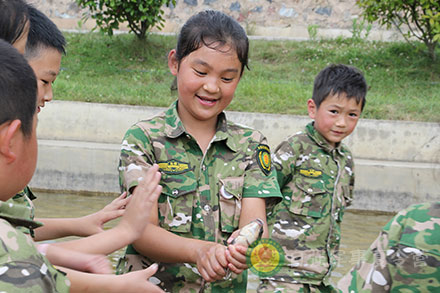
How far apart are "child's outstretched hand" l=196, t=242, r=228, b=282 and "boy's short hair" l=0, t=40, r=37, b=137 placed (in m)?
1.05

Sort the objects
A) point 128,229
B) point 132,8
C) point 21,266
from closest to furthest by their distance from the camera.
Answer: point 21,266
point 128,229
point 132,8

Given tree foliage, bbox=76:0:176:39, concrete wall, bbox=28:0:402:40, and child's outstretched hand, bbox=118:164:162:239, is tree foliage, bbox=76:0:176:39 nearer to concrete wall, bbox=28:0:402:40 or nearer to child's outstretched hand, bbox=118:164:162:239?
concrete wall, bbox=28:0:402:40

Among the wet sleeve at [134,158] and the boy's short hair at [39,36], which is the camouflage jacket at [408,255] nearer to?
the wet sleeve at [134,158]

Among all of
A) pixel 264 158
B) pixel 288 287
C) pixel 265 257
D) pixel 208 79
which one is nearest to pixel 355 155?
pixel 288 287

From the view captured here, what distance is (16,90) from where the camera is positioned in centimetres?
156

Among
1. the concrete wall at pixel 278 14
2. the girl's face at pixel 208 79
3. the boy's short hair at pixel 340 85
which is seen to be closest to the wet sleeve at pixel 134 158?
the girl's face at pixel 208 79

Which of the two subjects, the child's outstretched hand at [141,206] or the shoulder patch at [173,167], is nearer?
the child's outstretched hand at [141,206]

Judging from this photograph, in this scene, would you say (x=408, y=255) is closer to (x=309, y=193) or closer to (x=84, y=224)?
(x=84, y=224)

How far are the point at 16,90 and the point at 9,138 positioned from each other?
12cm

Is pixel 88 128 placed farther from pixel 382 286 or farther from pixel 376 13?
pixel 382 286

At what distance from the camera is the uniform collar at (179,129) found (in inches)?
108

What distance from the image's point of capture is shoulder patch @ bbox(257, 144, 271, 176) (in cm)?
283

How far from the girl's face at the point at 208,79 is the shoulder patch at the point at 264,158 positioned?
25 cm

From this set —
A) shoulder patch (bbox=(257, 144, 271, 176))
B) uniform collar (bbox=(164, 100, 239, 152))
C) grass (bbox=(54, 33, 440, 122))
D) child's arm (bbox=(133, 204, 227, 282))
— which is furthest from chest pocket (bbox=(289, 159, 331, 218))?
grass (bbox=(54, 33, 440, 122))
